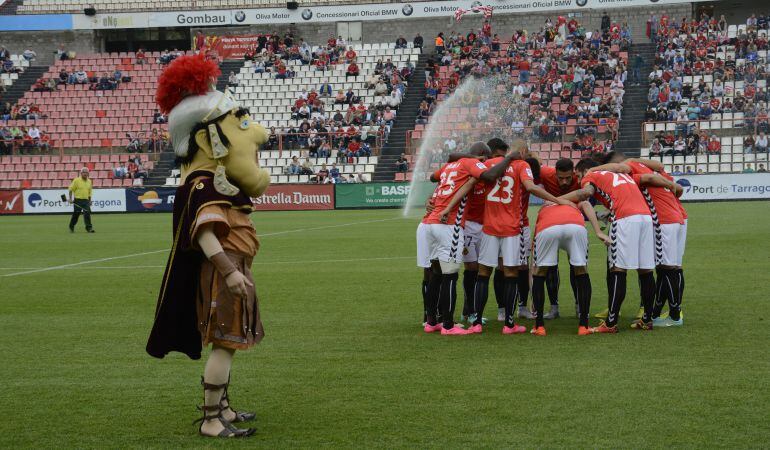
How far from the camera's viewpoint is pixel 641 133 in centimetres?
4109

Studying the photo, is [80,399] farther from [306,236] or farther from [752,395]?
[306,236]

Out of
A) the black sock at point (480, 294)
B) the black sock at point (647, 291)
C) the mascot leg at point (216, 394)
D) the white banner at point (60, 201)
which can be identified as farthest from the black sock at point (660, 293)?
the white banner at point (60, 201)

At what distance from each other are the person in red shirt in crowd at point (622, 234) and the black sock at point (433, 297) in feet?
5.13

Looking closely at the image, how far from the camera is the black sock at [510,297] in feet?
32.2

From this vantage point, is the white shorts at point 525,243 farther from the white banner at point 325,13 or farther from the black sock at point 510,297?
the white banner at point 325,13

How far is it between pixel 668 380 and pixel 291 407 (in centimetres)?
282

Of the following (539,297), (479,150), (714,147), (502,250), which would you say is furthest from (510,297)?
(714,147)

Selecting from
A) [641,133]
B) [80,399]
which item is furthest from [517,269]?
[641,133]

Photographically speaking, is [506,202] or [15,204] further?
[15,204]

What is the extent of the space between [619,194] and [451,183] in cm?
168

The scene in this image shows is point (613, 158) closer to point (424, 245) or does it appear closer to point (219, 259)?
point (424, 245)

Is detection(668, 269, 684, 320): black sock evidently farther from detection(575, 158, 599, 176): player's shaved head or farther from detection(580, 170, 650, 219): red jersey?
detection(575, 158, 599, 176): player's shaved head

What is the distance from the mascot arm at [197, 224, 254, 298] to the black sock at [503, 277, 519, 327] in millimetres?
4583

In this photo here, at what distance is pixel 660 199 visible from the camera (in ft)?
33.9
